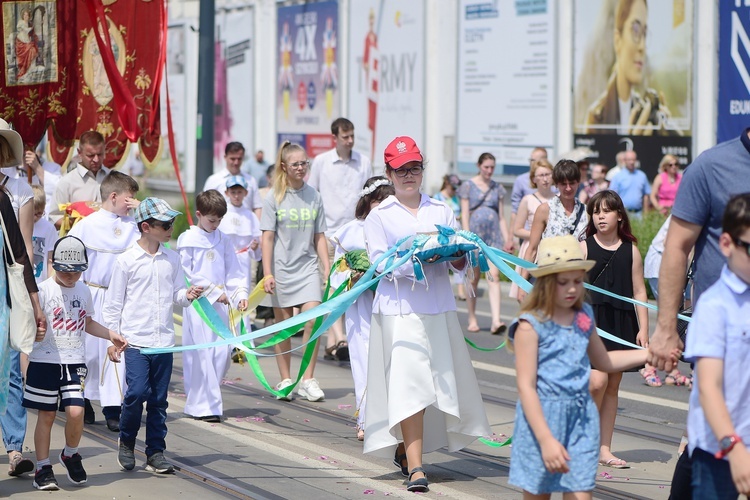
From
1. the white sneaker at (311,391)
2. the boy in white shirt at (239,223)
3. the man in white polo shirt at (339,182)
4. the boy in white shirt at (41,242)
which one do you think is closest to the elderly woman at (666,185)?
the man in white polo shirt at (339,182)

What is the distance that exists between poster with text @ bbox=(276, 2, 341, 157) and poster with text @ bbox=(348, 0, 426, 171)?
0.79 metres

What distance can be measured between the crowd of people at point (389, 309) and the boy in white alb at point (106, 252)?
0.01 metres

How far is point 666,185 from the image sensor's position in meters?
19.2

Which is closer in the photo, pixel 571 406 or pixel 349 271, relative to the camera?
pixel 571 406

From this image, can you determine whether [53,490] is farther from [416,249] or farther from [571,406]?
[571,406]

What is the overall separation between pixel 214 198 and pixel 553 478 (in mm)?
4851

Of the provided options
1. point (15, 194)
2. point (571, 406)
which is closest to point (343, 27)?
point (15, 194)

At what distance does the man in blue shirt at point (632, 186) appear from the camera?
19609mm

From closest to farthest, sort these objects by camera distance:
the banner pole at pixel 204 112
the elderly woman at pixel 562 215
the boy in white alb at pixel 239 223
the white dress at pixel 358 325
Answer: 1. the white dress at pixel 358 325
2. the elderly woman at pixel 562 215
3. the boy in white alb at pixel 239 223
4. the banner pole at pixel 204 112

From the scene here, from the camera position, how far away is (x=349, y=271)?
31.6 feet

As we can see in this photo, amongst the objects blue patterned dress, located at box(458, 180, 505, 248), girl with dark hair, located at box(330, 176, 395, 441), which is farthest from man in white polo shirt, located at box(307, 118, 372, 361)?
girl with dark hair, located at box(330, 176, 395, 441)

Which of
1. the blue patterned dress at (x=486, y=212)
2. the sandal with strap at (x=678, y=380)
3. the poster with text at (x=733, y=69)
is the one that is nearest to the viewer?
the sandal with strap at (x=678, y=380)

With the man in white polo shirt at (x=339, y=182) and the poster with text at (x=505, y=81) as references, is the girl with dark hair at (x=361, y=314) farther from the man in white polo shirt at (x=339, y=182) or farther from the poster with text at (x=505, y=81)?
the poster with text at (x=505, y=81)

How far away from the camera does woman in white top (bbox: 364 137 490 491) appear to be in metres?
7.18
